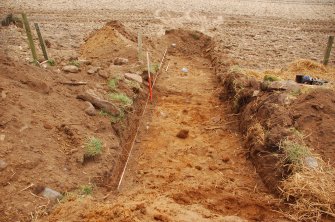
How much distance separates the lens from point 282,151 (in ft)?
15.2

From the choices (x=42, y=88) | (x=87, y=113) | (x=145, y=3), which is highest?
(x=145, y=3)

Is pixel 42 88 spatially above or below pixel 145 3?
below

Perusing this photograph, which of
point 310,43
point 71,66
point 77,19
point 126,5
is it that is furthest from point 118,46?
point 126,5

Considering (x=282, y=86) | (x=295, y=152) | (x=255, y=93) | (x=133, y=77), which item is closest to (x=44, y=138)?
(x=133, y=77)

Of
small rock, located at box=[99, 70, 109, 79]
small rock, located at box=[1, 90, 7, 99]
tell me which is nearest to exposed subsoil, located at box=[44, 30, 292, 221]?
small rock, located at box=[99, 70, 109, 79]

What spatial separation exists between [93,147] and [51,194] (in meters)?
1.10

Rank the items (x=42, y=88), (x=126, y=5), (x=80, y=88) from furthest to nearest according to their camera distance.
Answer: (x=126, y=5) < (x=80, y=88) < (x=42, y=88)

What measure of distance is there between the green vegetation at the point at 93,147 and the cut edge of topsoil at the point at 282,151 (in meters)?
2.64

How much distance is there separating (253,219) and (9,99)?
4178 millimetres

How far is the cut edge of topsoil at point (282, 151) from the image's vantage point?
152 inches

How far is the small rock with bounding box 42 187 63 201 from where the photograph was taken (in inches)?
148

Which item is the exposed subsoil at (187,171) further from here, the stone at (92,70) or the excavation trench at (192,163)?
the stone at (92,70)

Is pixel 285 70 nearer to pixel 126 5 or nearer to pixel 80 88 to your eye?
pixel 80 88

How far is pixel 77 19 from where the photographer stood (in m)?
13.3
